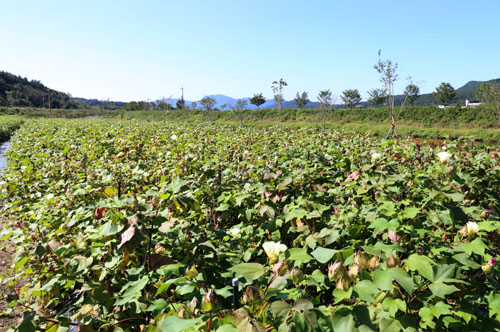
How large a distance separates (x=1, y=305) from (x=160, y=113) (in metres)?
39.5

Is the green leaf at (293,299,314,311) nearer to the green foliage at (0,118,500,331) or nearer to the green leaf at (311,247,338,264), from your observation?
the green foliage at (0,118,500,331)

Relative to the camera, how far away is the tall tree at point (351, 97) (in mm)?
45781

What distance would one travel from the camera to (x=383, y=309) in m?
0.97

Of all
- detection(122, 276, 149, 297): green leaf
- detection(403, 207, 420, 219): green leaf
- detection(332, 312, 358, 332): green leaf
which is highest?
detection(403, 207, 420, 219): green leaf

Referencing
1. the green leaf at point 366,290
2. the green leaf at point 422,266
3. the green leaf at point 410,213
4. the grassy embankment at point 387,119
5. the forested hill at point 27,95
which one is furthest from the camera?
the forested hill at point 27,95

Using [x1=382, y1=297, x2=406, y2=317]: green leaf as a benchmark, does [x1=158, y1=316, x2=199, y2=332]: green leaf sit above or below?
above

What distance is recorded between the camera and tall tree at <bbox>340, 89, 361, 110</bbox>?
45.8 m

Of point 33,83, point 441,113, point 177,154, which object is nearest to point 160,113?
point 441,113

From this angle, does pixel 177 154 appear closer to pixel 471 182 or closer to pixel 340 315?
pixel 471 182

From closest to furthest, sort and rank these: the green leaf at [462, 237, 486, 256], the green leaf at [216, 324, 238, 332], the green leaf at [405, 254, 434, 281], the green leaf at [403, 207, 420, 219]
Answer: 1. the green leaf at [216, 324, 238, 332]
2. the green leaf at [405, 254, 434, 281]
3. the green leaf at [462, 237, 486, 256]
4. the green leaf at [403, 207, 420, 219]

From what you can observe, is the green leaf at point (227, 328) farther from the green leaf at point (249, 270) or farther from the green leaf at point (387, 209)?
the green leaf at point (387, 209)

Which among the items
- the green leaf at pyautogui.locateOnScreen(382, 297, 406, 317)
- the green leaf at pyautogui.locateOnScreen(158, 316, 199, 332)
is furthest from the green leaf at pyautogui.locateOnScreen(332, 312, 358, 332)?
the green leaf at pyautogui.locateOnScreen(158, 316, 199, 332)

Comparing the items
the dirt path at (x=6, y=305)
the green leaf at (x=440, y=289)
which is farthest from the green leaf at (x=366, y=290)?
the dirt path at (x=6, y=305)

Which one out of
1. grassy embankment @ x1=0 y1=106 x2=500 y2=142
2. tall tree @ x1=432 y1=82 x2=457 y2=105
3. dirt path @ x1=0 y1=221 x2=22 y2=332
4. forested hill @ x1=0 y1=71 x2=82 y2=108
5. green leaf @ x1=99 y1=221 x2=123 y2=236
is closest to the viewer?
green leaf @ x1=99 y1=221 x2=123 y2=236
